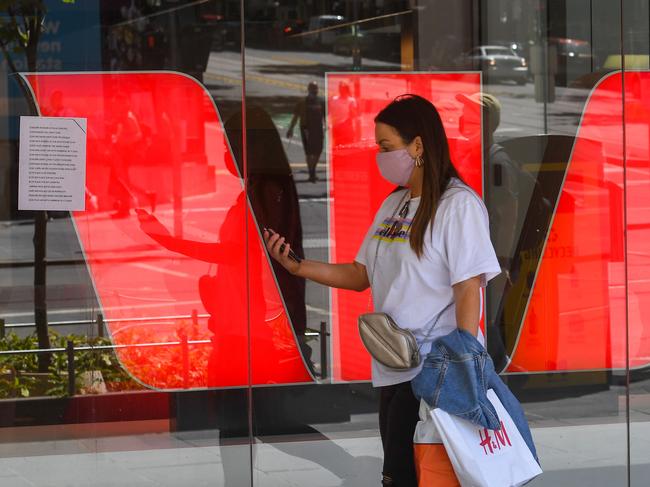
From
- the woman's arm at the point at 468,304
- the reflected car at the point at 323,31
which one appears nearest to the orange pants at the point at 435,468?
the woman's arm at the point at 468,304

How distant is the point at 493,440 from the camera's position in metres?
3.66

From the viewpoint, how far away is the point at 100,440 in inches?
229

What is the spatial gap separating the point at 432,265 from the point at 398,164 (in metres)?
0.38

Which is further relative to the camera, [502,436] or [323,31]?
[323,31]

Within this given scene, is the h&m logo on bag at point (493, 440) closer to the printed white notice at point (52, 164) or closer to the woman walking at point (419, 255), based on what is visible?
the woman walking at point (419, 255)

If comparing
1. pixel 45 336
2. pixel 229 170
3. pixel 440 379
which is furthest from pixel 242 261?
pixel 440 379

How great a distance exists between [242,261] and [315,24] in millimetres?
1280

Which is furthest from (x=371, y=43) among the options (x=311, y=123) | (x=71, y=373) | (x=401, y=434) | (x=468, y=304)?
(x=401, y=434)

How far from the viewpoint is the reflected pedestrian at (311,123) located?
5.89 meters

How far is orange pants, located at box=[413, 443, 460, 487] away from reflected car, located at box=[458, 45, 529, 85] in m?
2.88

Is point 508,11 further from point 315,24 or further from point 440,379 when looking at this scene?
point 440,379

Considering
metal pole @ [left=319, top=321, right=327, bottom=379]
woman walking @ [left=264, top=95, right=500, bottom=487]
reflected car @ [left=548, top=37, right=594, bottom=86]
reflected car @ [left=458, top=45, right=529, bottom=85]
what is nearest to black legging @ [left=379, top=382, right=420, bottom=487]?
woman walking @ [left=264, top=95, right=500, bottom=487]

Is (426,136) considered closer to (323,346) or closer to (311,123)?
(311,123)

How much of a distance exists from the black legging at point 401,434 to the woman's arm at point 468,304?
1.05 ft
